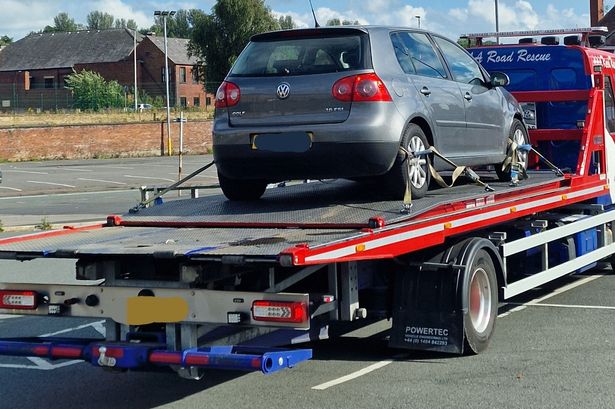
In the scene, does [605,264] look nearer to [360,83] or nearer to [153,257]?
[360,83]

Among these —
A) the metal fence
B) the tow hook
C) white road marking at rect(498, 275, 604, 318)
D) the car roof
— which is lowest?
white road marking at rect(498, 275, 604, 318)

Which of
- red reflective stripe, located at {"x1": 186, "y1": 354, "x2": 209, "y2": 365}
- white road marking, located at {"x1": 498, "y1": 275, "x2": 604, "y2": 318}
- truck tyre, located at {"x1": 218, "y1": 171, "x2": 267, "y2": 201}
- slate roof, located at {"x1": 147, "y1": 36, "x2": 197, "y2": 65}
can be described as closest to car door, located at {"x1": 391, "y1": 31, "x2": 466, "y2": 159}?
truck tyre, located at {"x1": 218, "y1": 171, "x2": 267, "y2": 201}

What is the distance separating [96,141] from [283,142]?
46081 mm

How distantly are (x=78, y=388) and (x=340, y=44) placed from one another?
3.27 meters

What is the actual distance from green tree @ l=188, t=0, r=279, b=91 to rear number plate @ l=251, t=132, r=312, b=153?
70.2 meters

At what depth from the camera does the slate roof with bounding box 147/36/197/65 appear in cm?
9300

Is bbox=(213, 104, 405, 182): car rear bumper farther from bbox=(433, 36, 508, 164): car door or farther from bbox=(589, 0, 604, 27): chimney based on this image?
bbox=(589, 0, 604, 27): chimney

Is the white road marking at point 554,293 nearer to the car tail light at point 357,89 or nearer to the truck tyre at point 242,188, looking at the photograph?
the truck tyre at point 242,188

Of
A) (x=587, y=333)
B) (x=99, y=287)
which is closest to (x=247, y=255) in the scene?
(x=99, y=287)

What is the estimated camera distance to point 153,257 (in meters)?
5.82

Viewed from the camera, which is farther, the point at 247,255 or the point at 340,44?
the point at 340,44

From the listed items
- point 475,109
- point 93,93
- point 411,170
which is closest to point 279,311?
point 411,170

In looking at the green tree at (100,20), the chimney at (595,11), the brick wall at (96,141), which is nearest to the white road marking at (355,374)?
the brick wall at (96,141)

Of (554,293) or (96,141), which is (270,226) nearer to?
(554,293)
